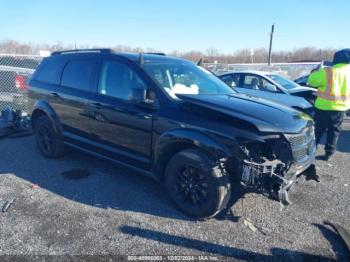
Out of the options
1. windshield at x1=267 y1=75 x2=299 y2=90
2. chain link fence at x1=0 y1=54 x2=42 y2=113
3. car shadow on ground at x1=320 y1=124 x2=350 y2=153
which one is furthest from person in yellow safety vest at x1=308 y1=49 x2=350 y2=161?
chain link fence at x1=0 y1=54 x2=42 y2=113

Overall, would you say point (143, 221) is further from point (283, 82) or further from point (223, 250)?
point (283, 82)

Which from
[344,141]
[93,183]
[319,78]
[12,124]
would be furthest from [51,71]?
[344,141]

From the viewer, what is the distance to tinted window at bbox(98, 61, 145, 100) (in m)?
4.25

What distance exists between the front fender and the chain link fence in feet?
10.5

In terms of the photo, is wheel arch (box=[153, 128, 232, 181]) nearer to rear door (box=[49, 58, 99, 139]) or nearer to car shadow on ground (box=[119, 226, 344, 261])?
car shadow on ground (box=[119, 226, 344, 261])

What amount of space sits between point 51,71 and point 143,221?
11.2 feet

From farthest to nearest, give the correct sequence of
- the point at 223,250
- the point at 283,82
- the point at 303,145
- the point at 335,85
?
the point at 283,82 → the point at 335,85 → the point at 303,145 → the point at 223,250

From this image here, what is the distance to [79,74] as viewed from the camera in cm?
503

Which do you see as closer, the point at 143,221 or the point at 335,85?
the point at 143,221

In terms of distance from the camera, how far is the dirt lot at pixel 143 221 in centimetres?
321

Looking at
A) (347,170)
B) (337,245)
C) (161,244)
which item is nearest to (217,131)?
(161,244)

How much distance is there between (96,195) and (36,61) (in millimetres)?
8438

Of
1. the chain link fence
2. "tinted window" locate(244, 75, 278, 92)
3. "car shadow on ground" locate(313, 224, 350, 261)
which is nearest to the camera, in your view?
"car shadow on ground" locate(313, 224, 350, 261)

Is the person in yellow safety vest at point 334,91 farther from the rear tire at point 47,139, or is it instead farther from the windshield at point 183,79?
the rear tire at point 47,139
